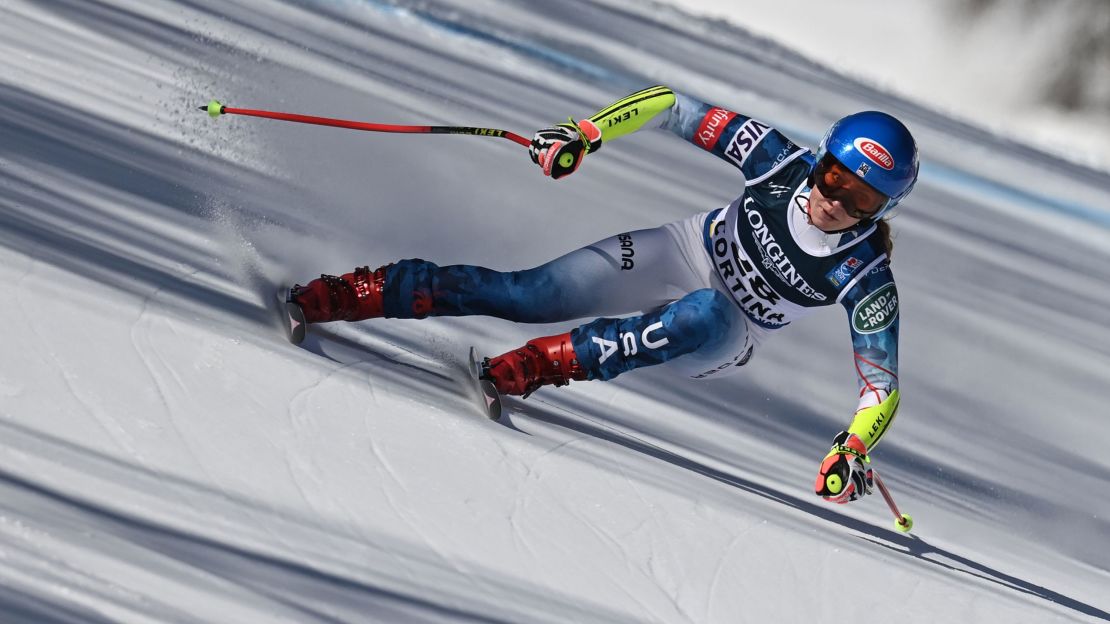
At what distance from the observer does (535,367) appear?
10.9ft

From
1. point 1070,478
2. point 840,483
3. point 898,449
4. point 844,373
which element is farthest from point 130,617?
point 1070,478

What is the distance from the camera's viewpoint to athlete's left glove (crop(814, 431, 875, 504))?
2.99m

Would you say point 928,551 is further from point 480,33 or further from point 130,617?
point 480,33

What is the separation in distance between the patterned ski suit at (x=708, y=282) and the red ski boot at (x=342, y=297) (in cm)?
4

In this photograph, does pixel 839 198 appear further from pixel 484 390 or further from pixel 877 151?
pixel 484 390

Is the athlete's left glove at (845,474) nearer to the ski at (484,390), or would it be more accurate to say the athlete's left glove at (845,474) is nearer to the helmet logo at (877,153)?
the helmet logo at (877,153)

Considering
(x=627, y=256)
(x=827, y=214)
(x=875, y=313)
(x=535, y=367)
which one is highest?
(x=627, y=256)

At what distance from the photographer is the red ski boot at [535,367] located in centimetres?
330

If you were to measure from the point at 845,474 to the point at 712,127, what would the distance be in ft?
3.38

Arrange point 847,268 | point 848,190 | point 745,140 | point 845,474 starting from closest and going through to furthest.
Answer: point 845,474
point 848,190
point 847,268
point 745,140

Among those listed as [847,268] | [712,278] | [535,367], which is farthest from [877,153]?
[535,367]

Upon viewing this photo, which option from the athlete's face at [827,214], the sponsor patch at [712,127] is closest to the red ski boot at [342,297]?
the sponsor patch at [712,127]

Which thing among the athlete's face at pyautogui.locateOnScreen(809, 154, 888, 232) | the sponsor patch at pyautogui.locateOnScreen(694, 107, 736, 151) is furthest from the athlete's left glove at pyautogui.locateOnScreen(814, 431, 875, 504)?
the sponsor patch at pyautogui.locateOnScreen(694, 107, 736, 151)

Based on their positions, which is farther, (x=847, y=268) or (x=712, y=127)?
(x=712, y=127)
